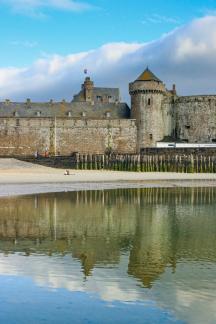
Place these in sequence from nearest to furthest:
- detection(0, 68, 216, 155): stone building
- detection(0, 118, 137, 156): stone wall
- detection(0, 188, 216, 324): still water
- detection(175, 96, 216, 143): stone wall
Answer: detection(0, 188, 216, 324): still water, detection(175, 96, 216, 143): stone wall, detection(0, 68, 216, 155): stone building, detection(0, 118, 137, 156): stone wall

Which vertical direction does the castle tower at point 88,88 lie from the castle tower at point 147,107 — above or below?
above

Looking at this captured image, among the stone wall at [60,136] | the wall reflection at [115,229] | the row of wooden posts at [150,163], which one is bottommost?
the wall reflection at [115,229]

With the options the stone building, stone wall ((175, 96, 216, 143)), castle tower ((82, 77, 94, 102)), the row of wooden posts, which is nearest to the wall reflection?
the row of wooden posts

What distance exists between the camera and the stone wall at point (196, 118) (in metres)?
68.0

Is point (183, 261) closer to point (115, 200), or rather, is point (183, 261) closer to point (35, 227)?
point (35, 227)

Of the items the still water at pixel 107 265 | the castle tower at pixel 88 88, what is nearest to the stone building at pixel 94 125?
the castle tower at pixel 88 88

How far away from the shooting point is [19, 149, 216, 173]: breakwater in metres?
53.5

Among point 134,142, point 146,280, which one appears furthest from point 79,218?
point 134,142

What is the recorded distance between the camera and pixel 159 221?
60.7 feet

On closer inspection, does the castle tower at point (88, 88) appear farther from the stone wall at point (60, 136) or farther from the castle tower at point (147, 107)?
the castle tower at point (147, 107)

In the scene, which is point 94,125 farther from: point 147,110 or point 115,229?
point 115,229

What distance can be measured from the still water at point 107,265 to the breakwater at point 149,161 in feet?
104

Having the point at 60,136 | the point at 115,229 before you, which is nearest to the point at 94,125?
the point at 60,136

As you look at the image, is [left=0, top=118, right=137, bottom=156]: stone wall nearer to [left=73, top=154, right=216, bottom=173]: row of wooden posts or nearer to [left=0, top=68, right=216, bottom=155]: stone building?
[left=0, top=68, right=216, bottom=155]: stone building
